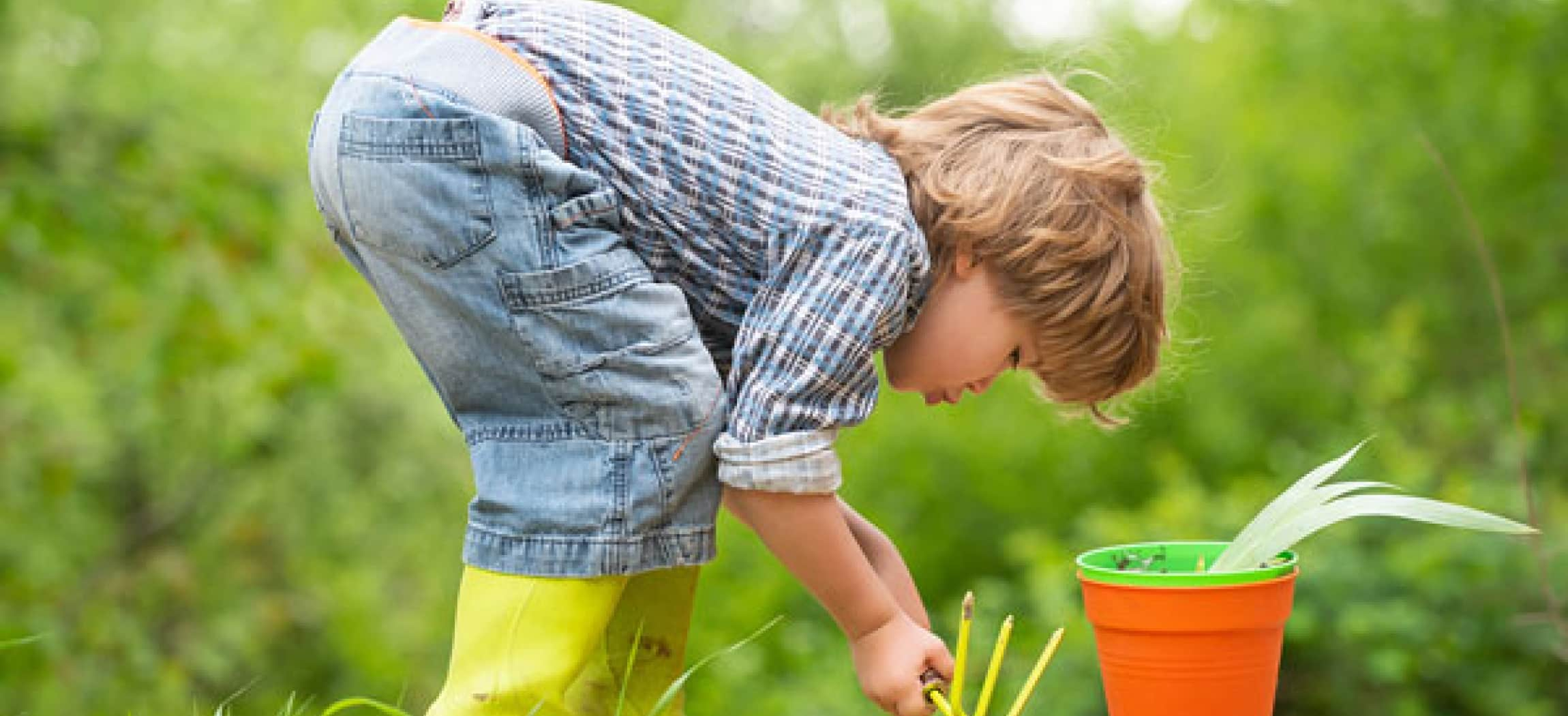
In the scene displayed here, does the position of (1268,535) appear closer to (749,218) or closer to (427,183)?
(749,218)

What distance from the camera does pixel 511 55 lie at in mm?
1438

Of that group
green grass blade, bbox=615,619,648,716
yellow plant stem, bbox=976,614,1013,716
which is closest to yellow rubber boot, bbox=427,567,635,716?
green grass blade, bbox=615,619,648,716

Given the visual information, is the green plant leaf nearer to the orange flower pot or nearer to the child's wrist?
the orange flower pot

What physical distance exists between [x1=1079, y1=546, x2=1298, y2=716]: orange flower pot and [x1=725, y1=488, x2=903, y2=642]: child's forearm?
0.21m

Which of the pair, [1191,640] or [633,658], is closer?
[1191,640]

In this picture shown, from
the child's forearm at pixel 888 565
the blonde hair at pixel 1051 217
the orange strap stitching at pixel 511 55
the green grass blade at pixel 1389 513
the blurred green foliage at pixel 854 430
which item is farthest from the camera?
the blurred green foliage at pixel 854 430

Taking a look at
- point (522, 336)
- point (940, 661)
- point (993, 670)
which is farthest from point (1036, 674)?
point (522, 336)

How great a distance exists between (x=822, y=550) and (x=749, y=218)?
1.07 ft

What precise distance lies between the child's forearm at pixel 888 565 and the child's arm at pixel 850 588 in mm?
156

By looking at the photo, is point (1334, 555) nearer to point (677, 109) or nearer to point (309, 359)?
point (677, 109)

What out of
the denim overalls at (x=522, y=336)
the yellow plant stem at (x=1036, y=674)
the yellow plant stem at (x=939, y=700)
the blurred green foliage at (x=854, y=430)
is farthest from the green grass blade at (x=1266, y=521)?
the blurred green foliage at (x=854, y=430)

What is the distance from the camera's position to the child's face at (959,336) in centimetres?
156

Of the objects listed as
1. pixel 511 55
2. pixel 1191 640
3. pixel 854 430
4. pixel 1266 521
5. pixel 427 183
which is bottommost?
pixel 854 430

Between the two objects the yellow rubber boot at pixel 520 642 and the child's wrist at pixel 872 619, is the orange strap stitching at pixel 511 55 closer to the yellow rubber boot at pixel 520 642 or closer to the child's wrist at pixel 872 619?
the yellow rubber boot at pixel 520 642
